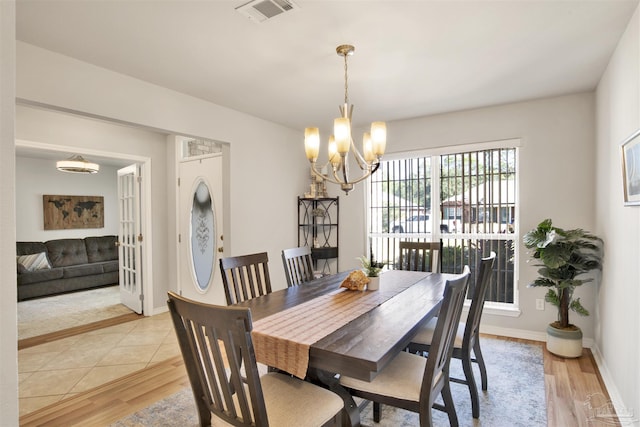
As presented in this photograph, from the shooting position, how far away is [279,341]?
158 centimetres

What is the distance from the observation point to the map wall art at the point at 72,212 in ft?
21.9

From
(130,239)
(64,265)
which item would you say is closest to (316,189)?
(130,239)

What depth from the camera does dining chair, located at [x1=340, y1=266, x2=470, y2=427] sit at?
5.16 feet

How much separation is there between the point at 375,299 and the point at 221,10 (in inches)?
77.9

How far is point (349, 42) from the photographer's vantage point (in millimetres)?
2324

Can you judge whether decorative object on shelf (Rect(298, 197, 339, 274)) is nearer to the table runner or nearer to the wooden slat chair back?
the table runner

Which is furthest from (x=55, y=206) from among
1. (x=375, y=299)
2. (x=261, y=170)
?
(x=375, y=299)

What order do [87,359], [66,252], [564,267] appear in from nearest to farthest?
[564,267]
[87,359]
[66,252]

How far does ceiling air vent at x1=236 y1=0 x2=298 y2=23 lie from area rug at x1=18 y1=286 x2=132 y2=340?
4307mm

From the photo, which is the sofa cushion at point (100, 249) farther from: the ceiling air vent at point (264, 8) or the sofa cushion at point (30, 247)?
the ceiling air vent at point (264, 8)

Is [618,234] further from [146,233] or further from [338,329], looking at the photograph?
[146,233]

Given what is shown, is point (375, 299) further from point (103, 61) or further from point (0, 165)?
point (103, 61)

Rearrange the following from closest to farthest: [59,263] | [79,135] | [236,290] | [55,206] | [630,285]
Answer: [630,285] → [236,290] → [79,135] → [59,263] → [55,206]

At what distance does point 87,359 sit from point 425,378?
3.22 m
